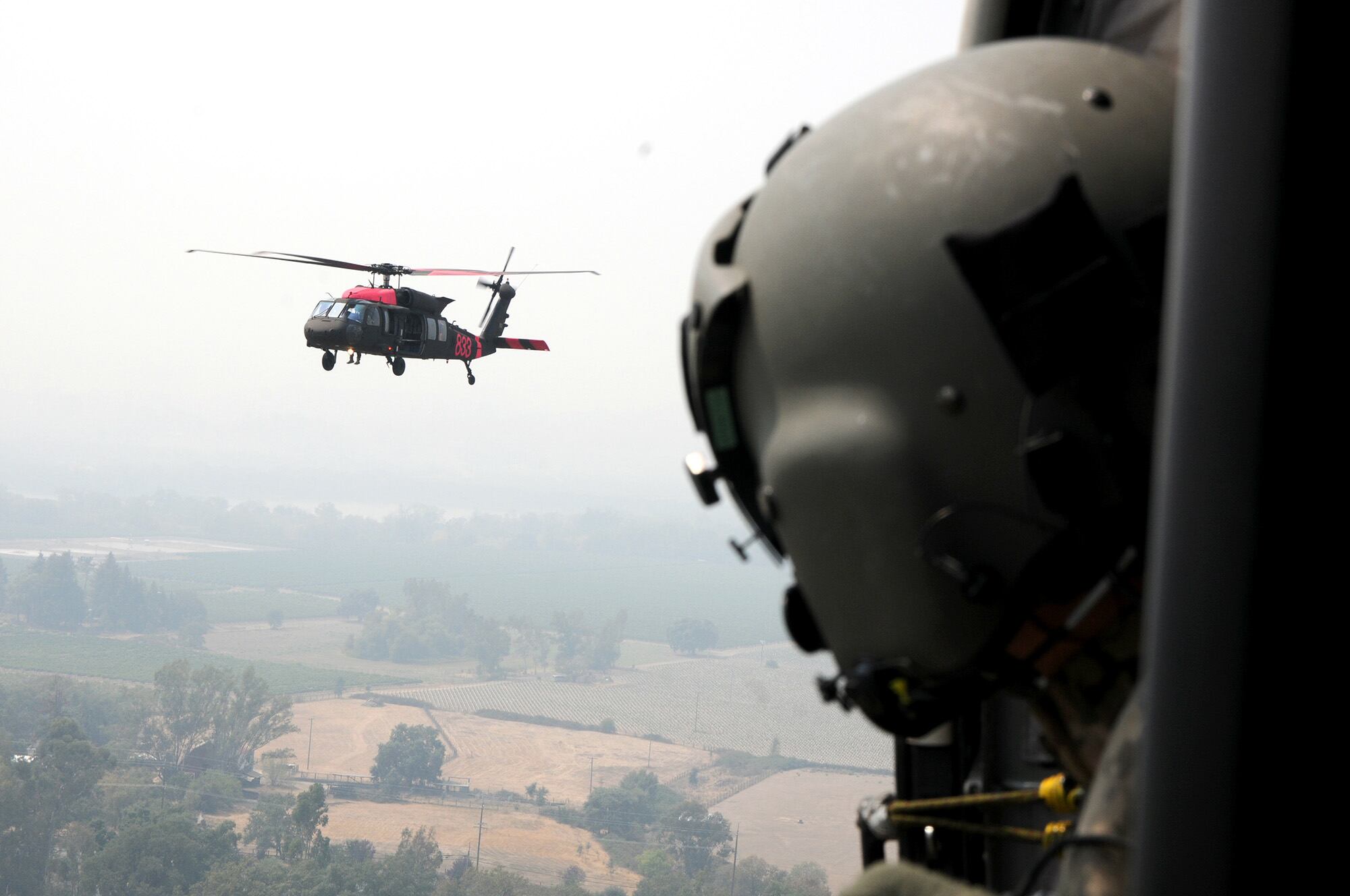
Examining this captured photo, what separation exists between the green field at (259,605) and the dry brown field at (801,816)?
205ft

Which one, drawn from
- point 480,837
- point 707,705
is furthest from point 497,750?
point 707,705

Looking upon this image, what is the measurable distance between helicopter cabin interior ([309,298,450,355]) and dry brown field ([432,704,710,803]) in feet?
212

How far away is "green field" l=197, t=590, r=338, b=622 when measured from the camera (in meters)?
129

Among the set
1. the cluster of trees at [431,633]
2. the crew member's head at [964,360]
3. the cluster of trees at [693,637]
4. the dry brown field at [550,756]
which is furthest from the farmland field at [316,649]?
the crew member's head at [964,360]

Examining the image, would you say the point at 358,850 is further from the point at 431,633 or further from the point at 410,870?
the point at 431,633

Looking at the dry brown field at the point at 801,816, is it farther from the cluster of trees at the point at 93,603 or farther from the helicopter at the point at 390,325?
the cluster of trees at the point at 93,603

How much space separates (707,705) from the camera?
354 ft

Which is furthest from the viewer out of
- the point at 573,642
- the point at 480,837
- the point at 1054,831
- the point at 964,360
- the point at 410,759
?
the point at 573,642

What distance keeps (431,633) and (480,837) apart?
46603mm

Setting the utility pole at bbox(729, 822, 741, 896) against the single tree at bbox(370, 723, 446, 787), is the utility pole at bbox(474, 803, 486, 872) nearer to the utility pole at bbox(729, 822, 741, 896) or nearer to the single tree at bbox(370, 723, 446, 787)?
the single tree at bbox(370, 723, 446, 787)

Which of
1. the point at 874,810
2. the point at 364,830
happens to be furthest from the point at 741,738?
the point at 874,810

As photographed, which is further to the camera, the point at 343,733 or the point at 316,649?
the point at 316,649

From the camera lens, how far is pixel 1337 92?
91cm

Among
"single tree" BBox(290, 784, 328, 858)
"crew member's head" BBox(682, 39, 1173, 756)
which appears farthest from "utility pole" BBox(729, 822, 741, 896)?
"crew member's head" BBox(682, 39, 1173, 756)
